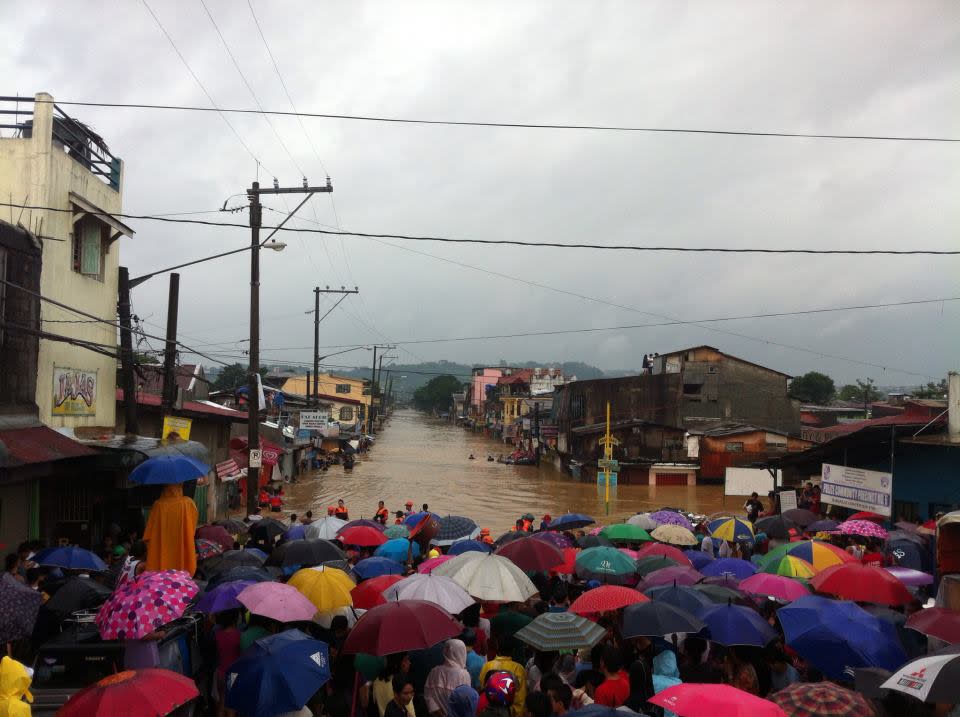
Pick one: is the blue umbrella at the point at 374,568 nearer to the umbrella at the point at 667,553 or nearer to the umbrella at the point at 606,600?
the umbrella at the point at 606,600

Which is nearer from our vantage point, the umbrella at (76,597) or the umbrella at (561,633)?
the umbrella at (561,633)

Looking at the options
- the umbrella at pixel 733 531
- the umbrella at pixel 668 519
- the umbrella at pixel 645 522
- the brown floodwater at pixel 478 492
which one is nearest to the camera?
the umbrella at pixel 733 531

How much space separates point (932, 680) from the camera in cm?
530

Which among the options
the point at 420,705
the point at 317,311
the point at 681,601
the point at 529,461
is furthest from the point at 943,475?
the point at 529,461

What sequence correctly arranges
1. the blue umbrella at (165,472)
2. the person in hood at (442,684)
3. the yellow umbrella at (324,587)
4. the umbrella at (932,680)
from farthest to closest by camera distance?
the blue umbrella at (165,472) < the yellow umbrella at (324,587) < the person in hood at (442,684) < the umbrella at (932,680)

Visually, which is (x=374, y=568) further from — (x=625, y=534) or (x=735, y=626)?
(x=625, y=534)

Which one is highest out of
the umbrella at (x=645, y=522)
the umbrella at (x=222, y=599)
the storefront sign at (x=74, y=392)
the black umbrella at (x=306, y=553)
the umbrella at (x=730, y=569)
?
the storefront sign at (x=74, y=392)

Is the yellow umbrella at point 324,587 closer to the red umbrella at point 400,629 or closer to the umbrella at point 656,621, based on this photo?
the red umbrella at point 400,629

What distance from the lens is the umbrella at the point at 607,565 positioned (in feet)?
35.9

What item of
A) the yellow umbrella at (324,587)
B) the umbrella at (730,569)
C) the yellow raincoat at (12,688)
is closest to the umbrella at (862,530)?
the umbrella at (730,569)

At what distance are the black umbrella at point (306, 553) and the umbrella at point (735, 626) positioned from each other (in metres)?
5.43

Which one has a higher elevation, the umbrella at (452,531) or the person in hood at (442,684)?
the person in hood at (442,684)

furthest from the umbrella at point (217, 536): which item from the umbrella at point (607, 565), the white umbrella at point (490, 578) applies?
the white umbrella at point (490, 578)

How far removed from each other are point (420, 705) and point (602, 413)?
2179 inches
